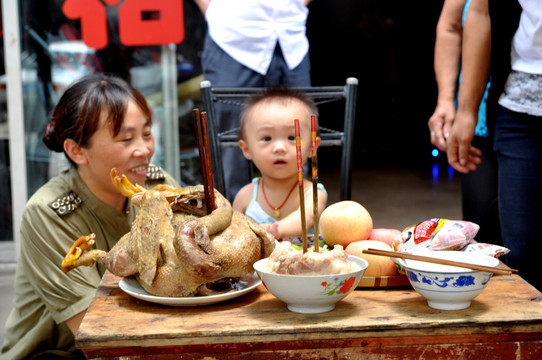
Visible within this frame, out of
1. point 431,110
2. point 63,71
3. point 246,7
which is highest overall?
point 246,7

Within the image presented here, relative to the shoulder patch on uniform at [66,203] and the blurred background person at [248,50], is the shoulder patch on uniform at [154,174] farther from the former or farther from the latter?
the blurred background person at [248,50]

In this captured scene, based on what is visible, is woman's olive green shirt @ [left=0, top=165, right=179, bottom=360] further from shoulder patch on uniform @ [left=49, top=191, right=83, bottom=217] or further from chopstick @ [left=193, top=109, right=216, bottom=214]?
chopstick @ [left=193, top=109, right=216, bottom=214]

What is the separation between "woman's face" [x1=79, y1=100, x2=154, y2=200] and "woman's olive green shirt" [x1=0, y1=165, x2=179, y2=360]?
65 mm

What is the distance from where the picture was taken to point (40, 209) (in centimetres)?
208

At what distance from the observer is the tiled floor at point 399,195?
5250 millimetres

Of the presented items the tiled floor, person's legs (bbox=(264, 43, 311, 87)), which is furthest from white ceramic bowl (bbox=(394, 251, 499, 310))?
the tiled floor

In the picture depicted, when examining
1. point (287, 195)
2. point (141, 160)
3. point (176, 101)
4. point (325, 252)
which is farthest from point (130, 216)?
point (176, 101)

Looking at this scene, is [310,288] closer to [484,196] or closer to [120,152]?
[120,152]

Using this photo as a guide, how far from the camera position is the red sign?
4.15 metres

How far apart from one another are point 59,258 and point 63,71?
2664mm

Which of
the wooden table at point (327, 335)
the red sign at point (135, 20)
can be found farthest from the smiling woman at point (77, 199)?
the red sign at point (135, 20)

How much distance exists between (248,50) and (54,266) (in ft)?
5.47

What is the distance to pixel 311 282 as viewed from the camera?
4.01 feet

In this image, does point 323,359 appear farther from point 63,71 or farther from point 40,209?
point 63,71
